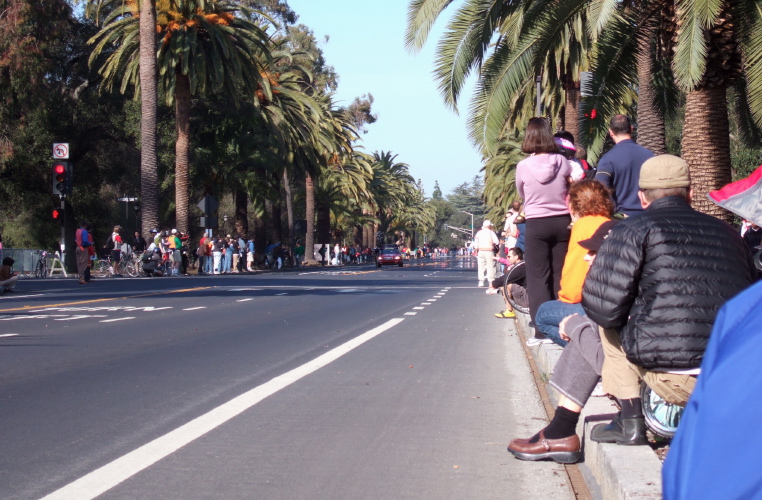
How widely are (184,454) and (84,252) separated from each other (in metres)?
23.3

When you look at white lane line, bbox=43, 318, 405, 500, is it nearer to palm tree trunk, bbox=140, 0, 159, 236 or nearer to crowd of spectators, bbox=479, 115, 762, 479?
crowd of spectators, bbox=479, 115, 762, 479

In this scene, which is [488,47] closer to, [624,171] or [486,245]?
[486,245]

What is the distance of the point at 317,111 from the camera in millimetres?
51000

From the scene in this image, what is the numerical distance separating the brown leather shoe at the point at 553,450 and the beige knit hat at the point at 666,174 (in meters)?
1.53

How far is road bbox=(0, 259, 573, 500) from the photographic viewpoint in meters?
5.04

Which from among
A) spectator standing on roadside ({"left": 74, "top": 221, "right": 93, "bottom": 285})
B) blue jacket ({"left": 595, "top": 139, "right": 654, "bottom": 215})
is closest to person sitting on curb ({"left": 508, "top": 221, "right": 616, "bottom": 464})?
blue jacket ({"left": 595, "top": 139, "right": 654, "bottom": 215})

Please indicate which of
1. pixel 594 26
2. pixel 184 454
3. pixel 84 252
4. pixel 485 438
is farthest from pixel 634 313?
pixel 84 252

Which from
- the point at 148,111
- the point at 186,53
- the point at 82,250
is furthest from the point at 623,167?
the point at 186,53

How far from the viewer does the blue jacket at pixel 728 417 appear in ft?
4.53

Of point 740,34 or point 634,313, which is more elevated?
point 740,34

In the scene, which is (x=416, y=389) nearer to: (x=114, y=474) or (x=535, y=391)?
(x=535, y=391)

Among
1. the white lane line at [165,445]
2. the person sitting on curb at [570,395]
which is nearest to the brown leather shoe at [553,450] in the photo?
the person sitting on curb at [570,395]

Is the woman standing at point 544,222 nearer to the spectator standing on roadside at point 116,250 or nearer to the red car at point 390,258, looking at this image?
the spectator standing on roadside at point 116,250

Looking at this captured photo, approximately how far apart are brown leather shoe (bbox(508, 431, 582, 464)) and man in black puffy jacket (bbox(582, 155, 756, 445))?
83 centimetres
